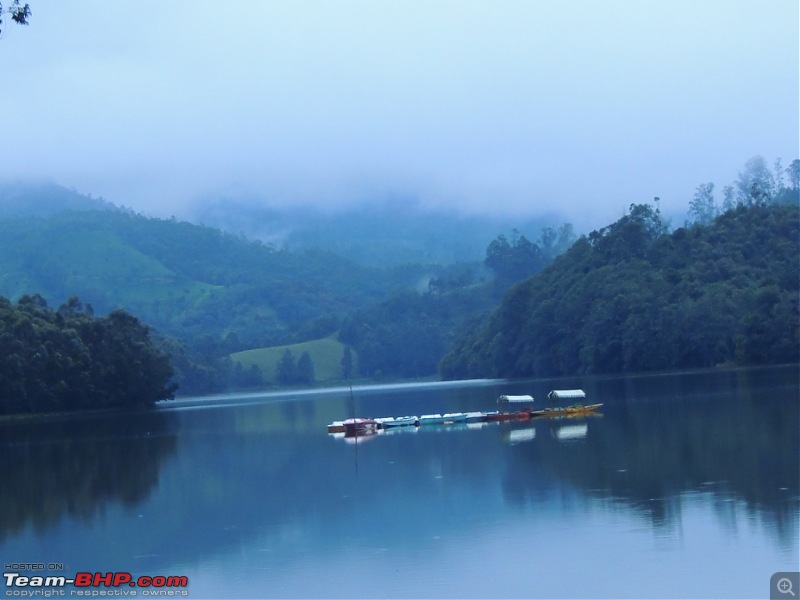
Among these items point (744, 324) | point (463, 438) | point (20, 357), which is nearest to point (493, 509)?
point (463, 438)

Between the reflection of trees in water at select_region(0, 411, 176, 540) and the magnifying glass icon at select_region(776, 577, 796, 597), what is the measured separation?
19287 mm

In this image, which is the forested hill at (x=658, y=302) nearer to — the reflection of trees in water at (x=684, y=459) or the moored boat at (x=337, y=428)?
the reflection of trees in water at (x=684, y=459)

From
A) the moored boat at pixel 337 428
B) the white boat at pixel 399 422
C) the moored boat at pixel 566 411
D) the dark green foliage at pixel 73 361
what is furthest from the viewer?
the dark green foliage at pixel 73 361

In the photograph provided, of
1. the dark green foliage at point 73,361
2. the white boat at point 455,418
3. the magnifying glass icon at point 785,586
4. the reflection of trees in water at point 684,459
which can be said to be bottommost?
the magnifying glass icon at point 785,586

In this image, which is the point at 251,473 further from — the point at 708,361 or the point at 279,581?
the point at 708,361

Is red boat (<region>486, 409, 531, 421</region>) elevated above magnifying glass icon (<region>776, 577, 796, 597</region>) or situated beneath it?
elevated above

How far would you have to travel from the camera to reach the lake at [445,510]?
72.0 feet

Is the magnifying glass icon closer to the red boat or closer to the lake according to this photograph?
the lake

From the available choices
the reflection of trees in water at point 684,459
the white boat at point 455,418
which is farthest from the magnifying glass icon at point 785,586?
the white boat at point 455,418

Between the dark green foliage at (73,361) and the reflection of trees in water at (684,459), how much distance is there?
54577mm

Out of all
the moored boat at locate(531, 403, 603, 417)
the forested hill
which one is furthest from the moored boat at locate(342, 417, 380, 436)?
the forested hill

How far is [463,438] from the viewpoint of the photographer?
5172 cm

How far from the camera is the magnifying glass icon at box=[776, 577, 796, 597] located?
18.6 meters

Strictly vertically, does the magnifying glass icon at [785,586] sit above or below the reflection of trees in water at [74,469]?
below
